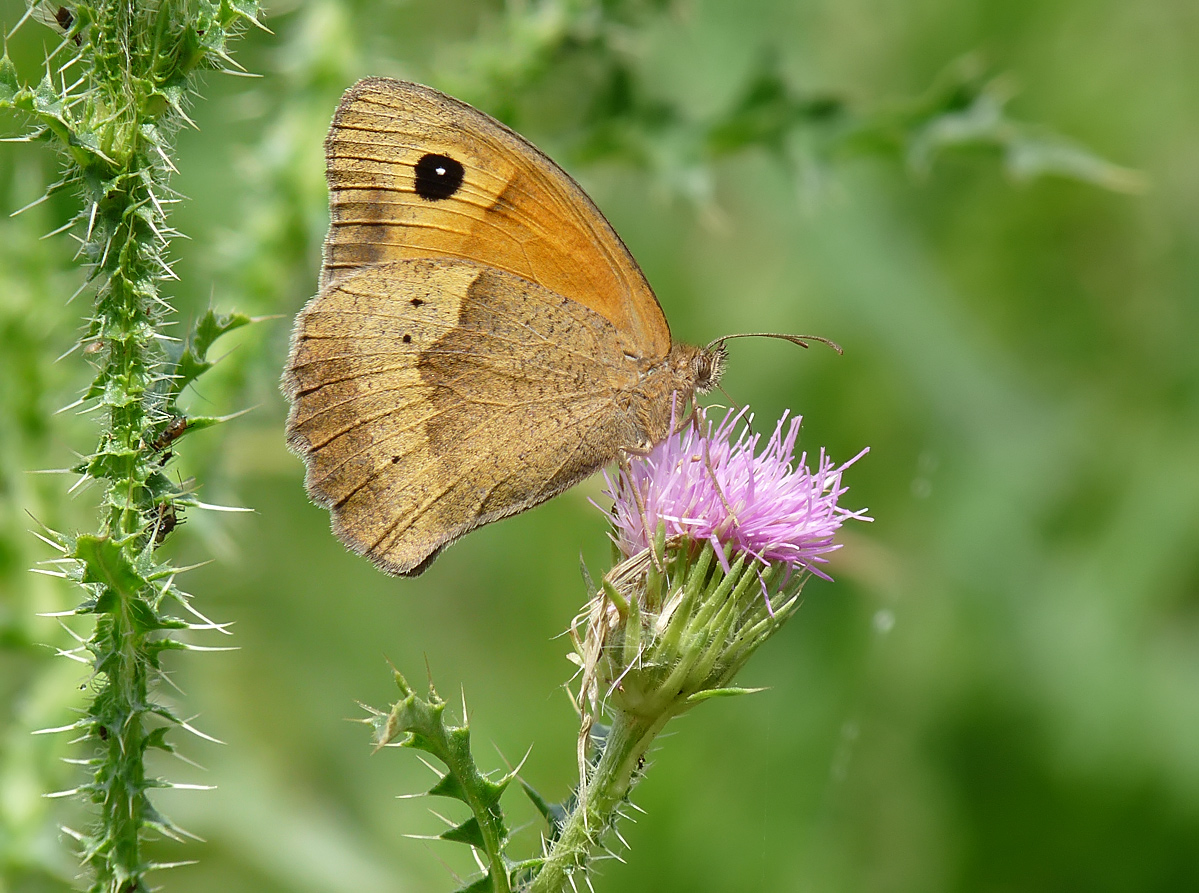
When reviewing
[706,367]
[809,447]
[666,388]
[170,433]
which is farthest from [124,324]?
[809,447]

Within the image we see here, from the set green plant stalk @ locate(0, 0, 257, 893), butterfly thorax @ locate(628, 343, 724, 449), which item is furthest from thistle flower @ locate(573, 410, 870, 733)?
green plant stalk @ locate(0, 0, 257, 893)

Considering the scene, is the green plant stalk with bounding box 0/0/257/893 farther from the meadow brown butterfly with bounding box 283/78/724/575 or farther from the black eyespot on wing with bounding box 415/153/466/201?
the black eyespot on wing with bounding box 415/153/466/201

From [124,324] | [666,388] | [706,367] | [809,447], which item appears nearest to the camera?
[124,324]

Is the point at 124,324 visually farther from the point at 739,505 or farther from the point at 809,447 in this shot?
the point at 809,447

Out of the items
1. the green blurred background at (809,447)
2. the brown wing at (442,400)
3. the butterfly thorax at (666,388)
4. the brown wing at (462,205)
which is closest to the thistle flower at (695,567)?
the butterfly thorax at (666,388)

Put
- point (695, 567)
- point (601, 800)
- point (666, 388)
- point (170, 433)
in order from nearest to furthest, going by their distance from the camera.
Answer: point (170, 433), point (601, 800), point (695, 567), point (666, 388)

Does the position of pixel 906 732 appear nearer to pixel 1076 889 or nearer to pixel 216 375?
pixel 1076 889

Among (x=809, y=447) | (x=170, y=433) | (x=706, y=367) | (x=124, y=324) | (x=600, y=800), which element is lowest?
(x=600, y=800)
